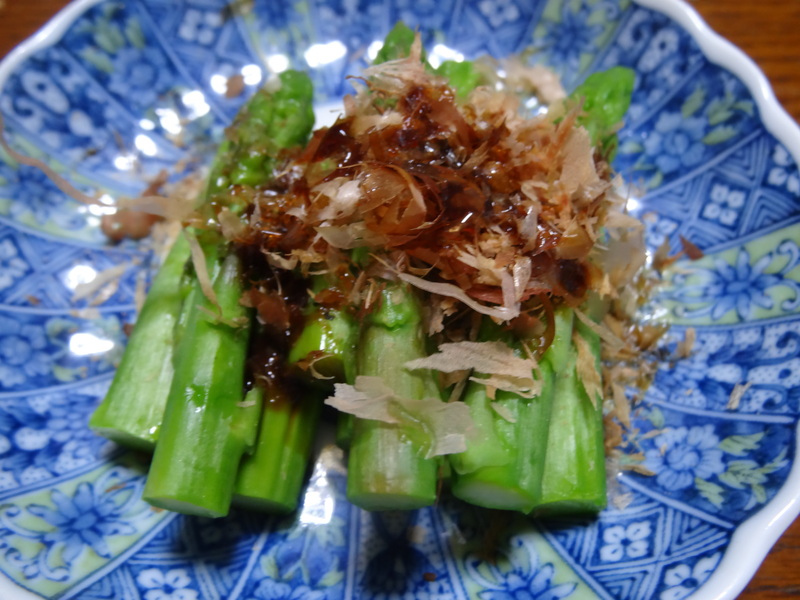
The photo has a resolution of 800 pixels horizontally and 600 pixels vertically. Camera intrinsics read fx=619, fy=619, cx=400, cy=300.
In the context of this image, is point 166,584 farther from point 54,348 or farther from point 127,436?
point 54,348

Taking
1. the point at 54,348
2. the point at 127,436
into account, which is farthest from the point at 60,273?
the point at 127,436

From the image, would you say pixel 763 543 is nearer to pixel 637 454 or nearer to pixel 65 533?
pixel 637 454

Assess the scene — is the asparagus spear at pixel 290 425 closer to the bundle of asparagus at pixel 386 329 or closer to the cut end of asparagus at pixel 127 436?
the bundle of asparagus at pixel 386 329

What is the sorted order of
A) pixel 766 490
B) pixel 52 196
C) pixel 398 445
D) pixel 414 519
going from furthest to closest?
pixel 52 196 → pixel 414 519 → pixel 766 490 → pixel 398 445

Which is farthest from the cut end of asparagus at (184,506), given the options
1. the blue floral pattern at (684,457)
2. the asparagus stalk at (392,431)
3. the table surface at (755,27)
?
the table surface at (755,27)

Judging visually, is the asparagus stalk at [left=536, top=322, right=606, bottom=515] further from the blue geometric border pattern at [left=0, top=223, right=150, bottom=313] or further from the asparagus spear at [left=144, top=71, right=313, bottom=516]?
the blue geometric border pattern at [left=0, top=223, right=150, bottom=313]

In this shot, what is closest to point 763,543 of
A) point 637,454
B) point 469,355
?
point 637,454

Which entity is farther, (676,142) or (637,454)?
(676,142)
